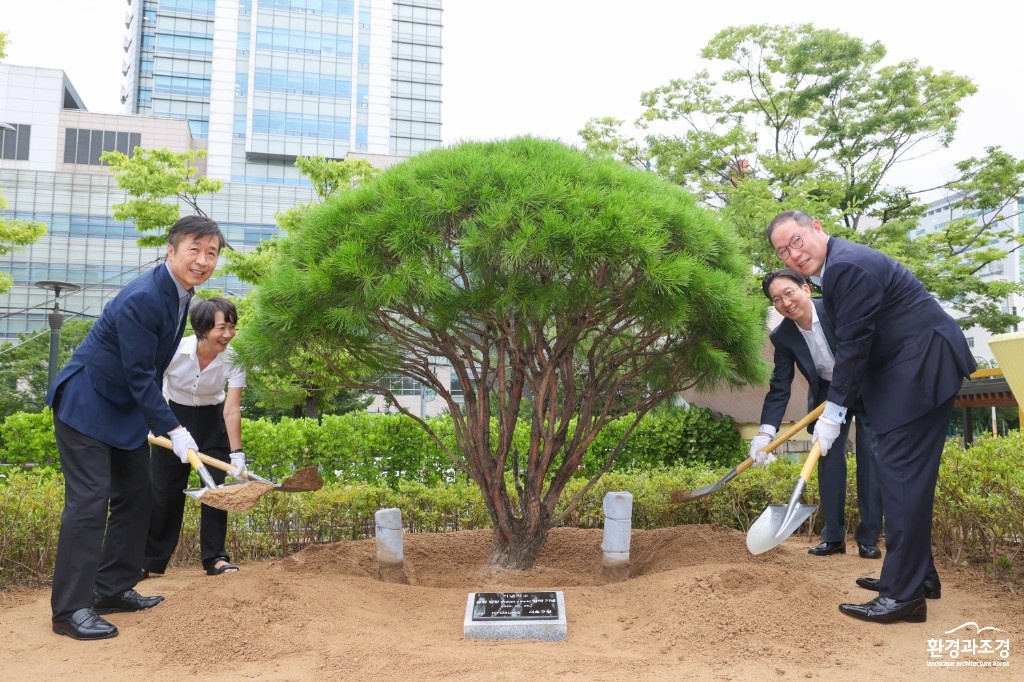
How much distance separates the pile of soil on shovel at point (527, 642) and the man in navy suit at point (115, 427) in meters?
0.17

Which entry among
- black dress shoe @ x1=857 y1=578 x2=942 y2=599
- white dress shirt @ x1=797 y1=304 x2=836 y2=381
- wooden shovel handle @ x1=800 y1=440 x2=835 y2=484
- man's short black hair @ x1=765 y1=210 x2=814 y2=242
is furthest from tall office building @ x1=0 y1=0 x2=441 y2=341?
wooden shovel handle @ x1=800 y1=440 x2=835 y2=484

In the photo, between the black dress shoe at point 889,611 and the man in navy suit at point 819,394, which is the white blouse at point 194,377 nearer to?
the man in navy suit at point 819,394

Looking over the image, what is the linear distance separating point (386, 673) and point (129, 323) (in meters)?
1.92

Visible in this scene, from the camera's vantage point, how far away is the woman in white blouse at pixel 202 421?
4.25 m

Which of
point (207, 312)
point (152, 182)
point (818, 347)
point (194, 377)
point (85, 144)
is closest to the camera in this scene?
point (207, 312)

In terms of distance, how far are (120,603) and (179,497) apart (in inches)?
32.6

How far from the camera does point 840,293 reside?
325 cm

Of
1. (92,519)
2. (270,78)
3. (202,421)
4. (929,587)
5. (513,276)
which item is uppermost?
(270,78)

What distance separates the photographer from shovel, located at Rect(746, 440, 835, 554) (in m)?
3.14

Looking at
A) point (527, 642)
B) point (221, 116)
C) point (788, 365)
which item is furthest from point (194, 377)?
point (221, 116)

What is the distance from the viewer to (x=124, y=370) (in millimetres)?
3355

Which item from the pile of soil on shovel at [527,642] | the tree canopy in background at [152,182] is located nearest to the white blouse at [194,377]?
the pile of soil on shovel at [527,642]

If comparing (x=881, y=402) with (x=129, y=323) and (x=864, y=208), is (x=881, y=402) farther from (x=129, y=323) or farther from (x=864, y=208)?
(x=864, y=208)

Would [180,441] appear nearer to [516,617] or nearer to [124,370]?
[124,370]
